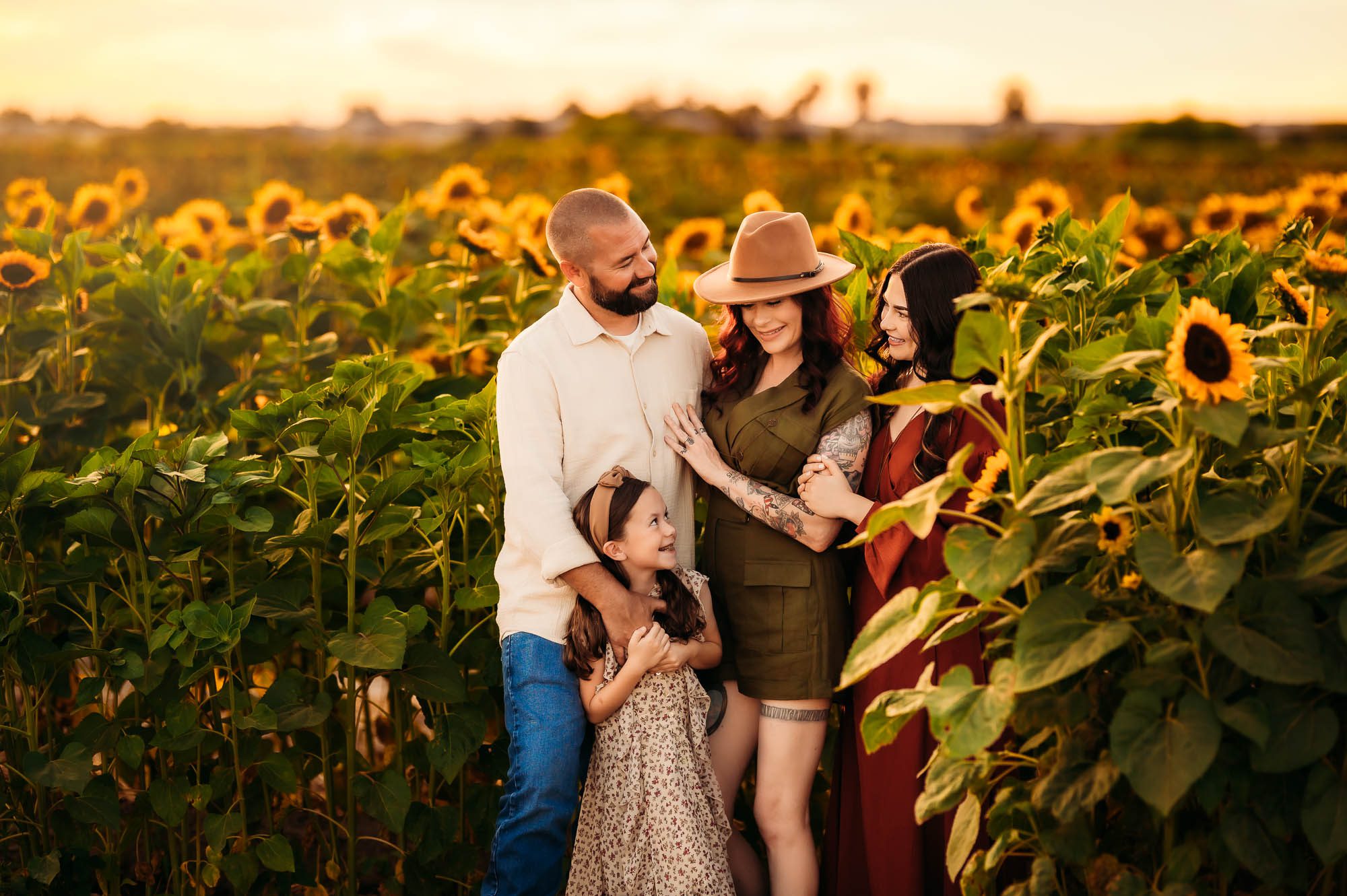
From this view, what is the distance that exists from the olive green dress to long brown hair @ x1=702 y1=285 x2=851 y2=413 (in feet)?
0.08

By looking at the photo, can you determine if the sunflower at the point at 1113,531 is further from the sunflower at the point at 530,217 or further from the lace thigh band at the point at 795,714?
the sunflower at the point at 530,217

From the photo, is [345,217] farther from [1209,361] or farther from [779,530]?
[1209,361]

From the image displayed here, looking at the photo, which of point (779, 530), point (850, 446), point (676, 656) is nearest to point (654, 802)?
point (676, 656)

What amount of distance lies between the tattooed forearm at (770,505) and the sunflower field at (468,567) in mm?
343

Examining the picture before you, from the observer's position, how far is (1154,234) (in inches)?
208

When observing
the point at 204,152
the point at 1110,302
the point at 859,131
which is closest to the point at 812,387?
the point at 1110,302

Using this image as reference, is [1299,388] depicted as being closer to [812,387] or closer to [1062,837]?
[1062,837]

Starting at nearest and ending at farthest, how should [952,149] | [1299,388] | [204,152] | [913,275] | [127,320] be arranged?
[1299,388]
[913,275]
[127,320]
[204,152]
[952,149]

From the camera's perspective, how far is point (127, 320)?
11.1ft

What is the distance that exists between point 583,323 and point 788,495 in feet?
1.89

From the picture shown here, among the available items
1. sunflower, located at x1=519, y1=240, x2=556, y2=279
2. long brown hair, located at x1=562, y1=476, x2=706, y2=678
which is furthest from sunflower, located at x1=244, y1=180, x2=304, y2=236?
long brown hair, located at x1=562, y1=476, x2=706, y2=678

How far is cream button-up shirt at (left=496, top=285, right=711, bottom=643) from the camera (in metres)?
2.55

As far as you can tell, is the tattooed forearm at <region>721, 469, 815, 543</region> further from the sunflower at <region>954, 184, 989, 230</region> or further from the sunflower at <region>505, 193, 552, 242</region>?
the sunflower at <region>954, 184, 989, 230</region>

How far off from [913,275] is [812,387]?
32cm
